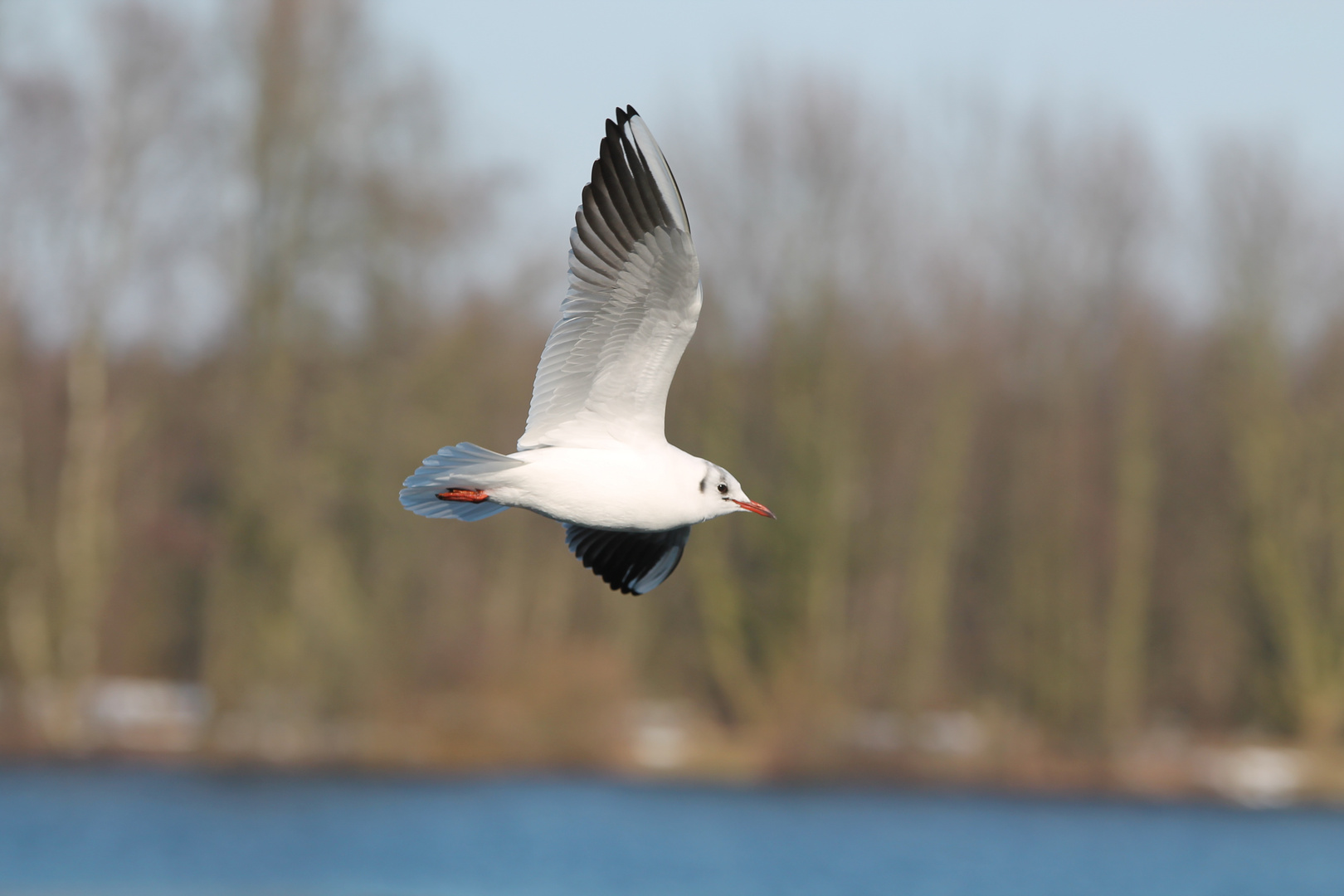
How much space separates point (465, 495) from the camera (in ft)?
20.0

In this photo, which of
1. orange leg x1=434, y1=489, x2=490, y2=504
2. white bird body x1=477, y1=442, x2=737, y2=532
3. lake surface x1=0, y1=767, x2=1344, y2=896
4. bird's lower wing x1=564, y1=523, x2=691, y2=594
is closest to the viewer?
white bird body x1=477, y1=442, x2=737, y2=532

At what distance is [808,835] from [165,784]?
23.7 feet

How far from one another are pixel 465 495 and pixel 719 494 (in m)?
0.93

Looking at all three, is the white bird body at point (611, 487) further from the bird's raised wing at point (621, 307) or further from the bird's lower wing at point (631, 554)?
the bird's lower wing at point (631, 554)

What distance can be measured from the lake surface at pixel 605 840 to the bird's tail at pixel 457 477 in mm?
9232

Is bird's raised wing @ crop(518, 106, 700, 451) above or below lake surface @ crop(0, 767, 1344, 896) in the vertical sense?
above

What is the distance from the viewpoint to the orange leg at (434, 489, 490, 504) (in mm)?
6059

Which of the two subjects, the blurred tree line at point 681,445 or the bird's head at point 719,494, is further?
the blurred tree line at point 681,445

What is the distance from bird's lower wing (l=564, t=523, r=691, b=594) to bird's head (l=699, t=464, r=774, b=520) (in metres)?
0.47

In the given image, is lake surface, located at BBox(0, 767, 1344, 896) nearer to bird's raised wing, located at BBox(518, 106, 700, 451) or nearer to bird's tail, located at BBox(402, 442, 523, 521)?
bird's tail, located at BBox(402, 442, 523, 521)

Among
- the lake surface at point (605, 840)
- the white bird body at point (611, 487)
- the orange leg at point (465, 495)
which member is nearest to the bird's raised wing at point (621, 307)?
the white bird body at point (611, 487)

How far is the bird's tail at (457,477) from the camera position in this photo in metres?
5.94

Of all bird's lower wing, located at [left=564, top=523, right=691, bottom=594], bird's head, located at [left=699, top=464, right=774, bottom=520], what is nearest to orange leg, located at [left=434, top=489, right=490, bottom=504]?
bird's lower wing, located at [left=564, top=523, right=691, bottom=594]

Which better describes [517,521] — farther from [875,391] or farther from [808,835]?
[808,835]
